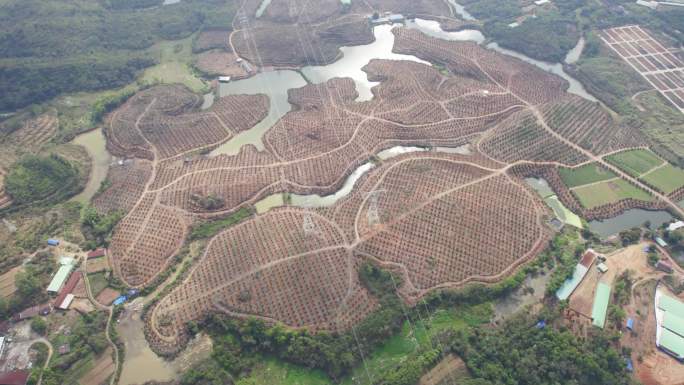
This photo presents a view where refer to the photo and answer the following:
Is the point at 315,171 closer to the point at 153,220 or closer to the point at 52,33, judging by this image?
the point at 153,220

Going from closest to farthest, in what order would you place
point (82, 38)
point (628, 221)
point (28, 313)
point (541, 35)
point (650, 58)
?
point (28, 313) < point (628, 221) < point (650, 58) < point (82, 38) < point (541, 35)

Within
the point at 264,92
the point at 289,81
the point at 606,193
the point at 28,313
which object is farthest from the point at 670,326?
the point at 28,313

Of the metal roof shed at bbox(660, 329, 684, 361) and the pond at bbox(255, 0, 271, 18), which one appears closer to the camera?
the metal roof shed at bbox(660, 329, 684, 361)

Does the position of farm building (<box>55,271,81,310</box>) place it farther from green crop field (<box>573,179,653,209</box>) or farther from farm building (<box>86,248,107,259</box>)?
green crop field (<box>573,179,653,209</box>)

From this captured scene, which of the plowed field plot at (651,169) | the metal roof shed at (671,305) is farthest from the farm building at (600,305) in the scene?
the plowed field plot at (651,169)

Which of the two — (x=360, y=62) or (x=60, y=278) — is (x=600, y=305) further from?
(x=60, y=278)

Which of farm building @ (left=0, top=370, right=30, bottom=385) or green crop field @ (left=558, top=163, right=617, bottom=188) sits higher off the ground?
green crop field @ (left=558, top=163, right=617, bottom=188)

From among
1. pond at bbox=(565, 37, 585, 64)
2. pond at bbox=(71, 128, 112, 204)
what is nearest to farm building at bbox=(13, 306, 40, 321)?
pond at bbox=(71, 128, 112, 204)
